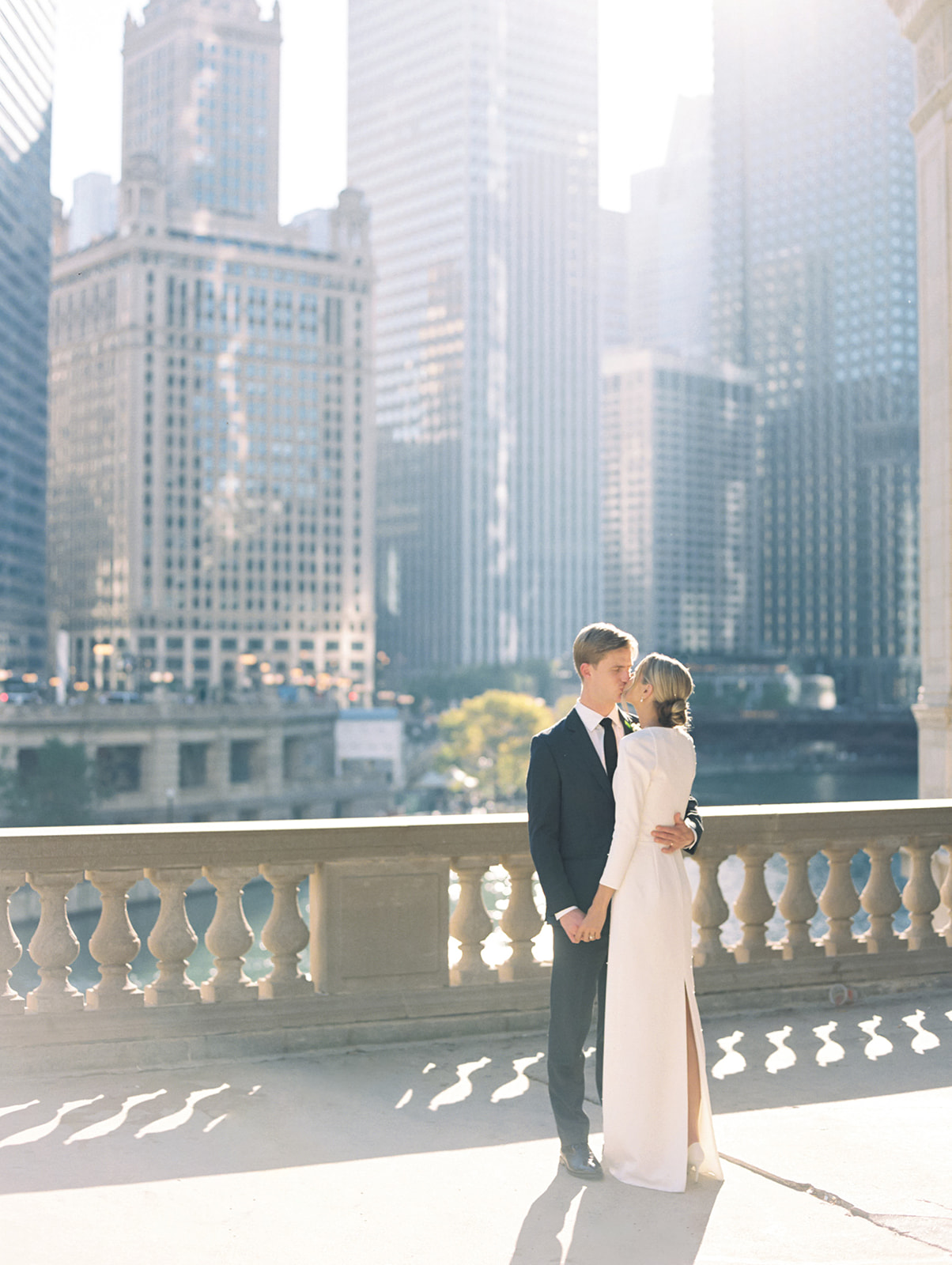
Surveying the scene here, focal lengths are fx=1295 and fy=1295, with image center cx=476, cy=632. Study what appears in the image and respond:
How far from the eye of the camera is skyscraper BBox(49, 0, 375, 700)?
159250 millimetres

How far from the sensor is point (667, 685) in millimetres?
5914

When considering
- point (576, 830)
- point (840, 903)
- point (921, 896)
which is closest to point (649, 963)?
point (576, 830)

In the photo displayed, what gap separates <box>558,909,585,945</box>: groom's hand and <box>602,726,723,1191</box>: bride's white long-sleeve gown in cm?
17

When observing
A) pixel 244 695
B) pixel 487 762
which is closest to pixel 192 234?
pixel 244 695

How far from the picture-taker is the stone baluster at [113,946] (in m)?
7.60

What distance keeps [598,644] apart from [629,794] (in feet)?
2.37

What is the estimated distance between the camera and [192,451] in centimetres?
16200

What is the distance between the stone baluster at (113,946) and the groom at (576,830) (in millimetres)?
2803

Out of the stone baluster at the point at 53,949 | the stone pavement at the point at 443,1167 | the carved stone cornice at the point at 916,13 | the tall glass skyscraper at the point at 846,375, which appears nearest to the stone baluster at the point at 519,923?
the stone pavement at the point at 443,1167

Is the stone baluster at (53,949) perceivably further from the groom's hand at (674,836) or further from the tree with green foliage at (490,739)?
the tree with green foliage at (490,739)

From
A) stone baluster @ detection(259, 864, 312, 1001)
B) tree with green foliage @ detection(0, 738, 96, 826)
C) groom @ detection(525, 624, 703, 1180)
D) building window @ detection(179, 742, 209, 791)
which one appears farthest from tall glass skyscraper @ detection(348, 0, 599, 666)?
groom @ detection(525, 624, 703, 1180)

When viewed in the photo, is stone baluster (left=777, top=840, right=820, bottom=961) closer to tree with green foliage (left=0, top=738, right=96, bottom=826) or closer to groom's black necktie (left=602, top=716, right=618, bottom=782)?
groom's black necktie (left=602, top=716, right=618, bottom=782)

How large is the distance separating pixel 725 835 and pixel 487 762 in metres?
97.0

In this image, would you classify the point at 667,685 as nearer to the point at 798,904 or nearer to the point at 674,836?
the point at 674,836
